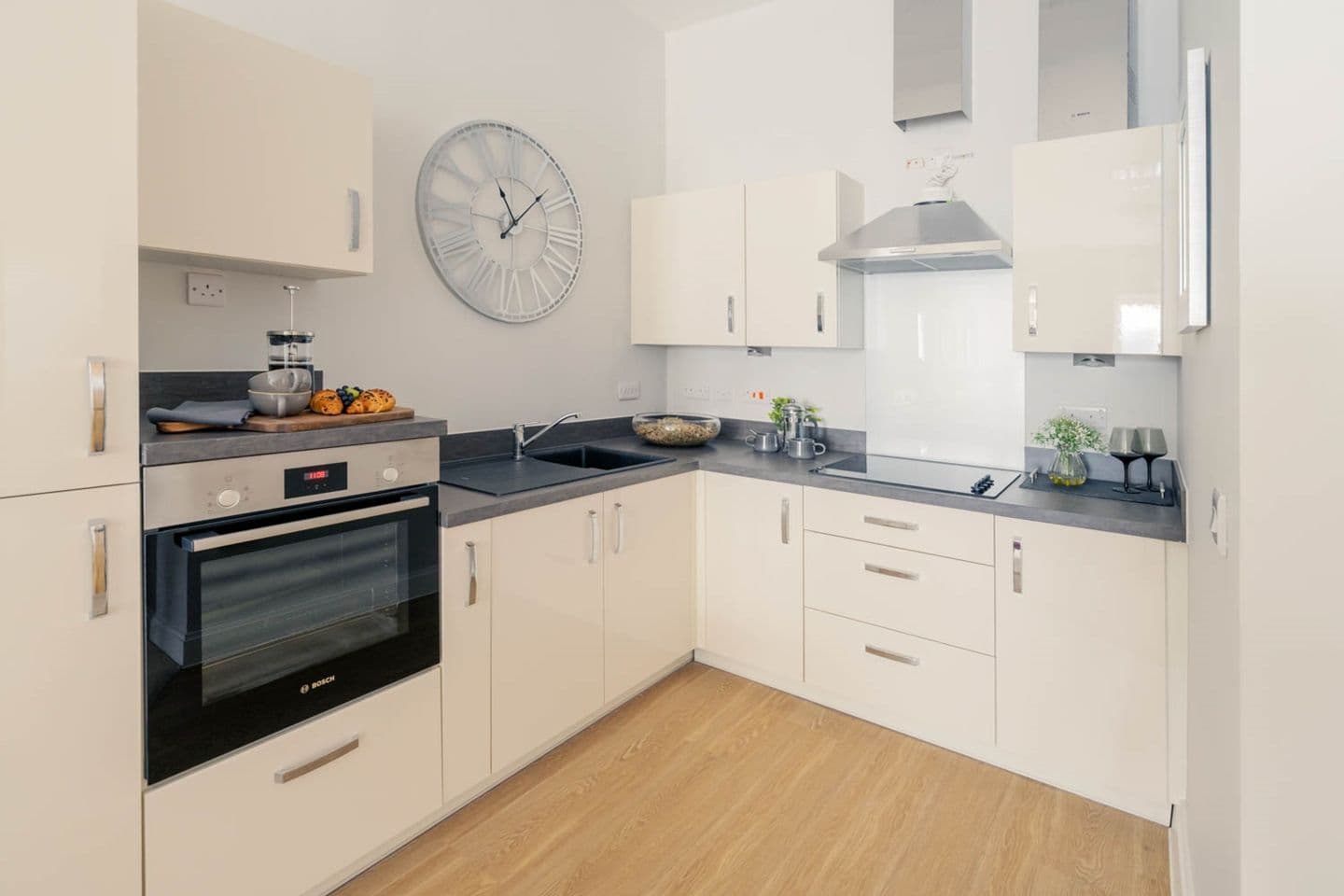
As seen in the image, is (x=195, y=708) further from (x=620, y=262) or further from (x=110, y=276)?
(x=620, y=262)

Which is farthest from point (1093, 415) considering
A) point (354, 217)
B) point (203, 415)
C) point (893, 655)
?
point (203, 415)

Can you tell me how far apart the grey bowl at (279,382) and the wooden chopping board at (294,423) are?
0.22 feet

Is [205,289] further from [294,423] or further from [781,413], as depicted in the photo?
[781,413]

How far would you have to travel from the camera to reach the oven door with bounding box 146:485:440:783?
148cm

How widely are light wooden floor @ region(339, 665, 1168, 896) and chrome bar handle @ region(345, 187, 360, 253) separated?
166 cm

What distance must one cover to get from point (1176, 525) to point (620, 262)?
2.47 metres

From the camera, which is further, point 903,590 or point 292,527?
point 903,590

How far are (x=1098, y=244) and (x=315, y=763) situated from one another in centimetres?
260

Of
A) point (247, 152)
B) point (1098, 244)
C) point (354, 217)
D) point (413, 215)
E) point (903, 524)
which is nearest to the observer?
point (247, 152)

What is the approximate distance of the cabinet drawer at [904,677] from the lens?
236 centimetres

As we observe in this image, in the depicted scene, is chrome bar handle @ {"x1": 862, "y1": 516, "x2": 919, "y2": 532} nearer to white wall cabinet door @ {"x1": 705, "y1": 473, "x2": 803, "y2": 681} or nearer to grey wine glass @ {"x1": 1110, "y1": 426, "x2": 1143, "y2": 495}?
white wall cabinet door @ {"x1": 705, "y1": 473, "x2": 803, "y2": 681}

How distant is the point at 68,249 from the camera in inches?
51.9

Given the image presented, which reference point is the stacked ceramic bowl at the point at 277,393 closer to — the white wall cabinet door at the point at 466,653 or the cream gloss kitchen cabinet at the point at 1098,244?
the white wall cabinet door at the point at 466,653

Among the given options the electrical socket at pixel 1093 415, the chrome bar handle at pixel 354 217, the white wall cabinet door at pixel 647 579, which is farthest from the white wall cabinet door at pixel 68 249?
the electrical socket at pixel 1093 415
